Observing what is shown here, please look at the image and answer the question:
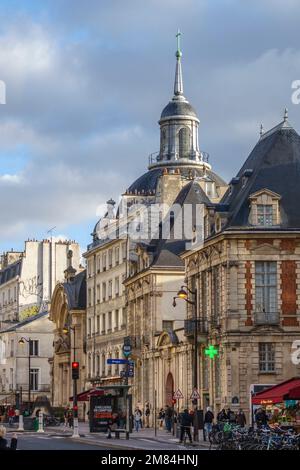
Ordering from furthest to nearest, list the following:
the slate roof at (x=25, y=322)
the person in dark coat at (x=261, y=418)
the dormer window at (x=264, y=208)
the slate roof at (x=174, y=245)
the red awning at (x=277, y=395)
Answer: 1. the slate roof at (x=25, y=322)
2. the slate roof at (x=174, y=245)
3. the dormer window at (x=264, y=208)
4. the person in dark coat at (x=261, y=418)
5. the red awning at (x=277, y=395)

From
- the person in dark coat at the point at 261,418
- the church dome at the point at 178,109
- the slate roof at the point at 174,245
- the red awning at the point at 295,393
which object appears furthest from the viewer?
the church dome at the point at 178,109

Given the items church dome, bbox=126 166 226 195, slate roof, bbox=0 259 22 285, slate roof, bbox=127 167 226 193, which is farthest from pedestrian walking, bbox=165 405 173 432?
slate roof, bbox=0 259 22 285

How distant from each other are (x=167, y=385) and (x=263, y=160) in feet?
54.9

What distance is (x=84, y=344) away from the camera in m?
102

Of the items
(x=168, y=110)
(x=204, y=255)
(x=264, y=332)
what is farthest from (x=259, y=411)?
(x=168, y=110)

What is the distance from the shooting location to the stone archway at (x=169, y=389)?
75375mm

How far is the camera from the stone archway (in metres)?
75.4

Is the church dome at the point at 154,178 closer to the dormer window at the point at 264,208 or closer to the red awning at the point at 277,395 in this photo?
the dormer window at the point at 264,208

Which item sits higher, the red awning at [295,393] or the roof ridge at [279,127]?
the roof ridge at [279,127]

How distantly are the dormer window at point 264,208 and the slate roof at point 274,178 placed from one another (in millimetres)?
409

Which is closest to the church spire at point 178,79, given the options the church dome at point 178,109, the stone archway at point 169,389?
the church dome at point 178,109

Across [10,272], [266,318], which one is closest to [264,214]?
[266,318]

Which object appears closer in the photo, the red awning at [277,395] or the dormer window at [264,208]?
the red awning at [277,395]

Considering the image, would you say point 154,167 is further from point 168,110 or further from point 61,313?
point 61,313
